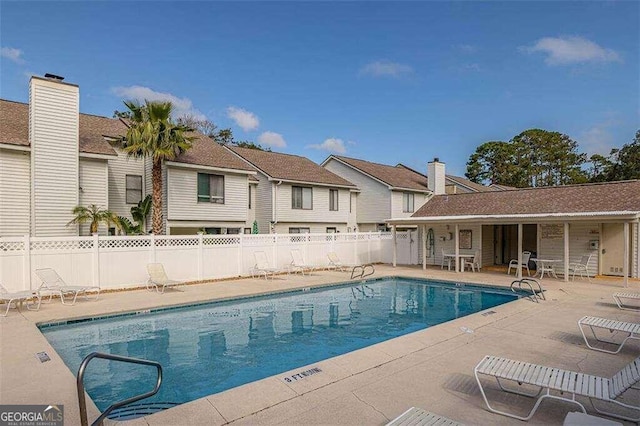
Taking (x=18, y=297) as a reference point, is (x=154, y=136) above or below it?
above

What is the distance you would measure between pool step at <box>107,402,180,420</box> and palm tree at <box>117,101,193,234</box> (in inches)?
454

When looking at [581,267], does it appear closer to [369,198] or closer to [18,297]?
[369,198]

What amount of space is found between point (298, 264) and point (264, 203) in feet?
23.9

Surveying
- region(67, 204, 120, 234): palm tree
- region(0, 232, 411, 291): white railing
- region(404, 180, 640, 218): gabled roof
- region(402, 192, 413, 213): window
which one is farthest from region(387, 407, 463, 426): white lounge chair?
region(402, 192, 413, 213): window

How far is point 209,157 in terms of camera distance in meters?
20.7

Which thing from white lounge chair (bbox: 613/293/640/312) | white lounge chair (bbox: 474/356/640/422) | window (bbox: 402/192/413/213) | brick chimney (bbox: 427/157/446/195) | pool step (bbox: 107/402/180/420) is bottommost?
pool step (bbox: 107/402/180/420)

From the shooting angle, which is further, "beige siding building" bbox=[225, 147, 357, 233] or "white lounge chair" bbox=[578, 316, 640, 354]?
"beige siding building" bbox=[225, 147, 357, 233]

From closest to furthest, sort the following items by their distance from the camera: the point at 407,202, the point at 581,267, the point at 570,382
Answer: the point at 570,382, the point at 581,267, the point at 407,202

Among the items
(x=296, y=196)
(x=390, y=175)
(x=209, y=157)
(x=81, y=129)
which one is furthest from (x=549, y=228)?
(x=81, y=129)

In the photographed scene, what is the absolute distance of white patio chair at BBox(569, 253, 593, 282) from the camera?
15.3m

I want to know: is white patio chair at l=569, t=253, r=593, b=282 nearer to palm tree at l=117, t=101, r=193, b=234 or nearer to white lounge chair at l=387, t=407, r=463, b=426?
white lounge chair at l=387, t=407, r=463, b=426

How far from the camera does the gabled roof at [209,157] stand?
19469 mm

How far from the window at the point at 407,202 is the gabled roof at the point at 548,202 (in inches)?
236

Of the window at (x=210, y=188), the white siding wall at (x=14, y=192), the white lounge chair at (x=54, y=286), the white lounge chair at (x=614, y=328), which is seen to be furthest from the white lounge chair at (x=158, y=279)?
the white lounge chair at (x=614, y=328)
